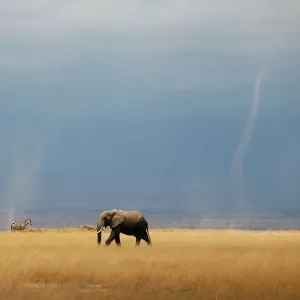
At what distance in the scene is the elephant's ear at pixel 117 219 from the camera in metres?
34.4

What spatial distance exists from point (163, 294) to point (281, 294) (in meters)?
2.57

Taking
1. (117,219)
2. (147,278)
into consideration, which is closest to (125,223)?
(117,219)

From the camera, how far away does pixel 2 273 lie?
18484mm

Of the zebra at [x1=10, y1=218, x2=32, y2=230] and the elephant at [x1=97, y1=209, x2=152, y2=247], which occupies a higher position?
the elephant at [x1=97, y1=209, x2=152, y2=247]

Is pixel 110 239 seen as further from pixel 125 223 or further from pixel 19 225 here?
pixel 19 225

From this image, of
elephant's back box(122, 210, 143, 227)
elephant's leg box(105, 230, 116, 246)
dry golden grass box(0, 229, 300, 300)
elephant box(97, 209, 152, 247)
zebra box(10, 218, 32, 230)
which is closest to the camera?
dry golden grass box(0, 229, 300, 300)

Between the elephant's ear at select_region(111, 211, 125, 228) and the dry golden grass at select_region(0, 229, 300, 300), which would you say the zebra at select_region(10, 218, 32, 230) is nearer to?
the elephant's ear at select_region(111, 211, 125, 228)

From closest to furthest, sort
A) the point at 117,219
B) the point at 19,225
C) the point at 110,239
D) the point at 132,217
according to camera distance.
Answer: the point at 110,239, the point at 117,219, the point at 132,217, the point at 19,225

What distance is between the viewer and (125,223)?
34.9m

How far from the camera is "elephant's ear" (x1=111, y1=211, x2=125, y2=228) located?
34.4 m

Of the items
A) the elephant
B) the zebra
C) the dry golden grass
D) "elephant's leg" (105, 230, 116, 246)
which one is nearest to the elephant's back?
the elephant

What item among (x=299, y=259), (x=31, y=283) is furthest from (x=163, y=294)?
(x=299, y=259)

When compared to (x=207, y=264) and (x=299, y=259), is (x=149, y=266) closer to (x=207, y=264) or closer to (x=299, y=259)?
(x=207, y=264)

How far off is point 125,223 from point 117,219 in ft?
1.95
